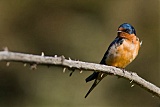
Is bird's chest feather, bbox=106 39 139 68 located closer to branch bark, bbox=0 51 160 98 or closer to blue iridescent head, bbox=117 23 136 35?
blue iridescent head, bbox=117 23 136 35

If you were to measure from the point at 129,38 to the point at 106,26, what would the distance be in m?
4.83

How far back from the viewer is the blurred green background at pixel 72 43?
7.73 meters

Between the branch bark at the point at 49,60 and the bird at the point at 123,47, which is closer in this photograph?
the branch bark at the point at 49,60

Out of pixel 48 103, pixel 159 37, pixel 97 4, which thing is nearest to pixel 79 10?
pixel 97 4

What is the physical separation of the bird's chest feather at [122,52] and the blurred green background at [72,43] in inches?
143

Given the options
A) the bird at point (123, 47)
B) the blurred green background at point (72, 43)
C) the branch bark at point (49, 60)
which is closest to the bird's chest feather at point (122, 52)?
the bird at point (123, 47)

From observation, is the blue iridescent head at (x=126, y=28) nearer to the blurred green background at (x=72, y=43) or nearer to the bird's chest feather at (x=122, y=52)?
the bird's chest feather at (x=122, y=52)

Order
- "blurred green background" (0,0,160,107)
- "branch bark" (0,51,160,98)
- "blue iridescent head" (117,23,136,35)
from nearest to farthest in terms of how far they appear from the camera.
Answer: "branch bark" (0,51,160,98)
"blue iridescent head" (117,23,136,35)
"blurred green background" (0,0,160,107)

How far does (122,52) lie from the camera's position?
11.3 feet

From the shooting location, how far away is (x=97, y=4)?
8.48 m

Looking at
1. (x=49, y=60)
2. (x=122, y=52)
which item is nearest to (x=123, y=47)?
(x=122, y=52)

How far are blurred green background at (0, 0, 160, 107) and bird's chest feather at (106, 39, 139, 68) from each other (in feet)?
11.9

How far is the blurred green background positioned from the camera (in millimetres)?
7730

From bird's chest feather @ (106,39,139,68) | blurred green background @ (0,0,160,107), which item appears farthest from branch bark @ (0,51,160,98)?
blurred green background @ (0,0,160,107)
